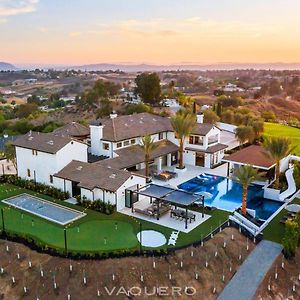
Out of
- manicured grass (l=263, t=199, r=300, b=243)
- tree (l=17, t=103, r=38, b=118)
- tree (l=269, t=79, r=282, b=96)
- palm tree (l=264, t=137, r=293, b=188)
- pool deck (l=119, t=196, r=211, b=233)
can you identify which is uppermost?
palm tree (l=264, t=137, r=293, b=188)

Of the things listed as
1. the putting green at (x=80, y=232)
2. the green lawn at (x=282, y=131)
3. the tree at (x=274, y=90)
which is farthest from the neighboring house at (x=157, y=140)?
the tree at (x=274, y=90)

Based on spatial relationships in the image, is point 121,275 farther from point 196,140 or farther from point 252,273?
point 196,140

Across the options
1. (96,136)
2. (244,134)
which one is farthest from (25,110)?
(244,134)

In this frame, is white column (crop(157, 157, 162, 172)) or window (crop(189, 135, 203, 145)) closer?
white column (crop(157, 157, 162, 172))

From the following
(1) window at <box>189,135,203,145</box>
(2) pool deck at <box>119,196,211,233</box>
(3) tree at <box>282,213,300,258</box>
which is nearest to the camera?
(3) tree at <box>282,213,300,258</box>

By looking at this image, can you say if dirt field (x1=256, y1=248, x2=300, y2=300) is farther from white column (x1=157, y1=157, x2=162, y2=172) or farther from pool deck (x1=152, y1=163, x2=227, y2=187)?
white column (x1=157, y1=157, x2=162, y2=172)

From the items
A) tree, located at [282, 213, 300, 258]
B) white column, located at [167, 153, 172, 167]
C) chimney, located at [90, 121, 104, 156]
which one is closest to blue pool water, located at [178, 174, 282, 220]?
white column, located at [167, 153, 172, 167]
